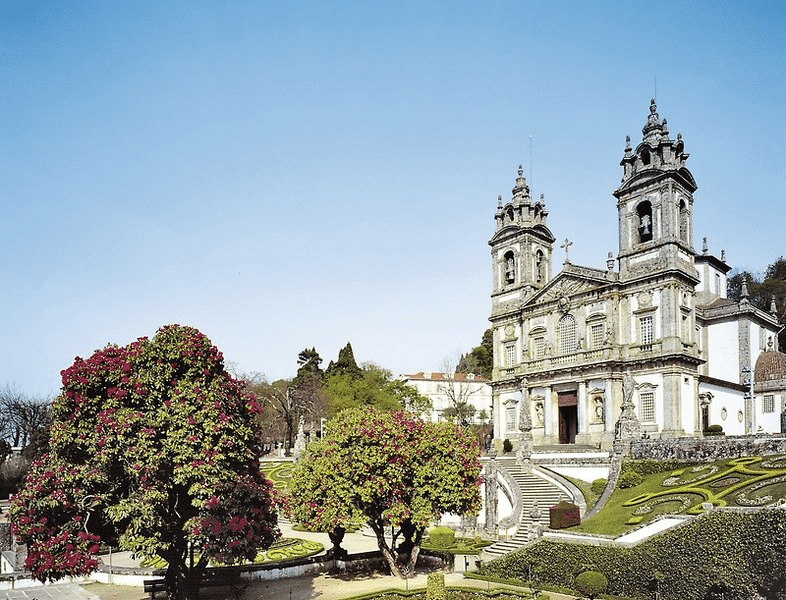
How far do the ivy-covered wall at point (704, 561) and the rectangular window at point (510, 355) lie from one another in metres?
31.6

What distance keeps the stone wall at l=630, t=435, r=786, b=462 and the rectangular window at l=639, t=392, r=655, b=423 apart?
8.33 meters

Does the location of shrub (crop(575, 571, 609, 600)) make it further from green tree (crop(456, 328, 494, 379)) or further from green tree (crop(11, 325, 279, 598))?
green tree (crop(456, 328, 494, 379))

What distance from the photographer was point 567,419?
48812 mm

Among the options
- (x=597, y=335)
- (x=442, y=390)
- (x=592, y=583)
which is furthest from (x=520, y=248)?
(x=442, y=390)

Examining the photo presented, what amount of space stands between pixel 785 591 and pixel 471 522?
16.8m

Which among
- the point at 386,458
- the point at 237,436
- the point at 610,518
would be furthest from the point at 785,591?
the point at 237,436

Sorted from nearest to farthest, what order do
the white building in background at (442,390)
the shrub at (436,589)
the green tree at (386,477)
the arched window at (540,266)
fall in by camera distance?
the shrub at (436,589) → the green tree at (386,477) → the arched window at (540,266) → the white building in background at (442,390)

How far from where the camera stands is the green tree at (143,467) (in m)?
16.1

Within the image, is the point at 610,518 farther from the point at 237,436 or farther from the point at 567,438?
the point at 567,438

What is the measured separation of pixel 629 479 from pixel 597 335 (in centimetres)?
1549

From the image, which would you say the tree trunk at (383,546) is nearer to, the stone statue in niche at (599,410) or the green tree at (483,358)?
the stone statue in niche at (599,410)

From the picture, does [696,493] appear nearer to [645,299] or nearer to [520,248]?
[645,299]

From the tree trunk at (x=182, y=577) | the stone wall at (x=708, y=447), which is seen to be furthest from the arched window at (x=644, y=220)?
the tree trunk at (x=182, y=577)

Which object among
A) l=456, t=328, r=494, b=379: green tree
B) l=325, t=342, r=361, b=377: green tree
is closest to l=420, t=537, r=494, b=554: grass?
l=325, t=342, r=361, b=377: green tree
